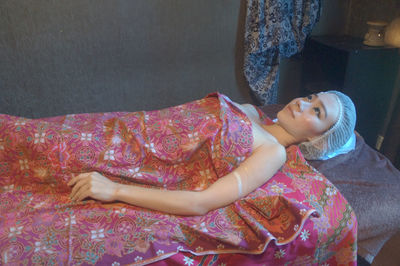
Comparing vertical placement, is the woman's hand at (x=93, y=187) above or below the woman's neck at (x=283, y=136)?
below

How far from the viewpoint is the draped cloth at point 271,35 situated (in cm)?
237

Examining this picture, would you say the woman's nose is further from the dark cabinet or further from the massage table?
the dark cabinet

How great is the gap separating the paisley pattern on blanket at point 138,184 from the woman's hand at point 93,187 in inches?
1.3

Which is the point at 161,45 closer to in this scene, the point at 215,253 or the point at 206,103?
the point at 206,103

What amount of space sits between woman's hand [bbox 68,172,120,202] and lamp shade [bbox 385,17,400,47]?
82.0 inches

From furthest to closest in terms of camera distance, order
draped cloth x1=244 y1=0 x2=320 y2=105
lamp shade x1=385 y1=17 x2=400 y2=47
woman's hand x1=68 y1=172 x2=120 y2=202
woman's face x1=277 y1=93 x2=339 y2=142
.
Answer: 1. draped cloth x1=244 y1=0 x2=320 y2=105
2. lamp shade x1=385 y1=17 x2=400 y2=47
3. woman's face x1=277 y1=93 x2=339 y2=142
4. woman's hand x1=68 y1=172 x2=120 y2=202

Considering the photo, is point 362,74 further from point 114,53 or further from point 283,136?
point 114,53

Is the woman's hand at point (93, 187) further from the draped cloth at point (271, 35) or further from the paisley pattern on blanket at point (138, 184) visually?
the draped cloth at point (271, 35)

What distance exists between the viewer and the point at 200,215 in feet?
3.92

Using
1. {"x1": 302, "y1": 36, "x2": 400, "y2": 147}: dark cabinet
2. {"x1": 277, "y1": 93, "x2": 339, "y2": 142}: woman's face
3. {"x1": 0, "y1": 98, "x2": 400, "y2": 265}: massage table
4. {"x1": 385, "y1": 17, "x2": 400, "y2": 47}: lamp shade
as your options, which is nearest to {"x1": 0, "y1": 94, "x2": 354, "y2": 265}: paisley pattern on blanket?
{"x1": 0, "y1": 98, "x2": 400, "y2": 265}: massage table

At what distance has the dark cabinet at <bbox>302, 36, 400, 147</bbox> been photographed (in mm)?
2221

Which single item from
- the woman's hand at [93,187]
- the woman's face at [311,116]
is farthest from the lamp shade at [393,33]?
the woman's hand at [93,187]

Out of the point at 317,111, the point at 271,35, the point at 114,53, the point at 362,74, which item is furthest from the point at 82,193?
the point at 362,74

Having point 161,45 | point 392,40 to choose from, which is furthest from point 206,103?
point 392,40
